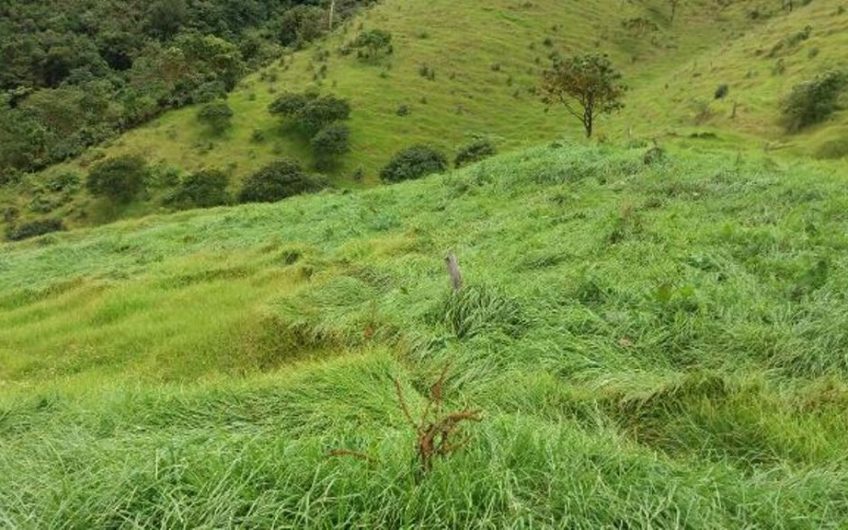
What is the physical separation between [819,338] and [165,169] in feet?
176

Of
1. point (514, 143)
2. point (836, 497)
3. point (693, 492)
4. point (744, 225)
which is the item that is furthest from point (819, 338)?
point (514, 143)

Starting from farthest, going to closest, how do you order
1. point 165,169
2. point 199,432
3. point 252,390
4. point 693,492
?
point 165,169, point 252,390, point 199,432, point 693,492

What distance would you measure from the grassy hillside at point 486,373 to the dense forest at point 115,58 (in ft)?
171

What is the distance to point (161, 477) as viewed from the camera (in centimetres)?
422

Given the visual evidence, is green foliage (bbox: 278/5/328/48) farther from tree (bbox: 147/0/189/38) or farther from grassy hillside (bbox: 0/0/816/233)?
tree (bbox: 147/0/189/38)

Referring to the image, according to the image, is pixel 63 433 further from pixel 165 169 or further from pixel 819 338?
pixel 165 169

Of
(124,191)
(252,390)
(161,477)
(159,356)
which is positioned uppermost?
(161,477)

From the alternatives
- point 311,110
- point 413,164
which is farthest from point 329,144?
point 413,164

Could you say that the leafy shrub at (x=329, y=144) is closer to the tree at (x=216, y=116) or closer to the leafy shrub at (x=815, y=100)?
the tree at (x=216, y=116)

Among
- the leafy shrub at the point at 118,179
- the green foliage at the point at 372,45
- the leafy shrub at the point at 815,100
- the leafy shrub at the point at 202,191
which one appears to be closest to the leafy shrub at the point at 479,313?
the leafy shrub at the point at 815,100

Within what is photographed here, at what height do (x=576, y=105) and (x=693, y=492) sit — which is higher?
(x=693, y=492)

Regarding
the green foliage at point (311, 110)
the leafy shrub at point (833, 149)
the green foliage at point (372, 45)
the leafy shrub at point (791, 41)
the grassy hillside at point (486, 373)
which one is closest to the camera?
the grassy hillside at point (486, 373)

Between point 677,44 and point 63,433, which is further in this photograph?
point 677,44

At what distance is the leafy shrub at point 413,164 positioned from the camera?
49.2 meters
